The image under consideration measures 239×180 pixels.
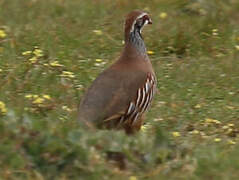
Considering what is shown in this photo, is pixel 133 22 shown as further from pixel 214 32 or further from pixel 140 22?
pixel 214 32

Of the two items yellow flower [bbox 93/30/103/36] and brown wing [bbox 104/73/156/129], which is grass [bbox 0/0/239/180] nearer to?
yellow flower [bbox 93/30/103/36]

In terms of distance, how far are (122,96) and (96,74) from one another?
195cm

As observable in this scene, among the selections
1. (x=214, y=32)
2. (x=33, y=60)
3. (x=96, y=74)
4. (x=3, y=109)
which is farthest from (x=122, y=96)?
(x=214, y=32)

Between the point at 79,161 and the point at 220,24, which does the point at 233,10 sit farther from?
the point at 79,161

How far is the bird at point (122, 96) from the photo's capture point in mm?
7160

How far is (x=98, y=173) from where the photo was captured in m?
5.91

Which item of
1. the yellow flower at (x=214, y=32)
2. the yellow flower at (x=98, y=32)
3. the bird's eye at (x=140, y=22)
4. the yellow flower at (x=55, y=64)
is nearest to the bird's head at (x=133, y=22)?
the bird's eye at (x=140, y=22)

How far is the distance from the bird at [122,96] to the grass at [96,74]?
0.55 feet

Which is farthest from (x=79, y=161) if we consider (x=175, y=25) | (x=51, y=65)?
(x=175, y=25)

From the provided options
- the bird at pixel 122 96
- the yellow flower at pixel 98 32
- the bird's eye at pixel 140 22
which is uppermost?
the bird's eye at pixel 140 22

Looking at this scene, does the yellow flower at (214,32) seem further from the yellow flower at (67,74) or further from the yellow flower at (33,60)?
the yellow flower at (33,60)

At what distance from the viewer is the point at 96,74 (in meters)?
9.26

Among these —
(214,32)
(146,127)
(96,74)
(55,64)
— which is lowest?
(146,127)

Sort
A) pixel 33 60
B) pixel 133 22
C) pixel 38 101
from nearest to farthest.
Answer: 1. pixel 38 101
2. pixel 133 22
3. pixel 33 60
